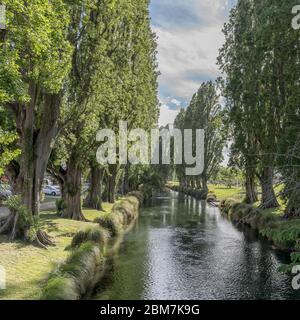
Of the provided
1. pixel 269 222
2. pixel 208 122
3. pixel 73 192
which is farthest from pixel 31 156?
pixel 208 122

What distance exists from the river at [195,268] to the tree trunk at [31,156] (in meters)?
4.62

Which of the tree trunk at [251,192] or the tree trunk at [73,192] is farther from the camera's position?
the tree trunk at [251,192]

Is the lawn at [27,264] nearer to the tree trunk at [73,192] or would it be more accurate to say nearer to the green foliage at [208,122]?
the tree trunk at [73,192]

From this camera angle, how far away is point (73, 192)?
27.9m

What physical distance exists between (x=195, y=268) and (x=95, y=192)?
1936 centimetres

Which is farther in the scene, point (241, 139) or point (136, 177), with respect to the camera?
point (136, 177)

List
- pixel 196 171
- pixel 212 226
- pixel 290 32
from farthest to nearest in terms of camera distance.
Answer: pixel 196 171, pixel 212 226, pixel 290 32

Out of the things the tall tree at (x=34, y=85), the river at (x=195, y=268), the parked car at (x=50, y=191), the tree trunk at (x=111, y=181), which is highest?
the tall tree at (x=34, y=85)

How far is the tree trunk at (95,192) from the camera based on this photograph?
3563 centimetres

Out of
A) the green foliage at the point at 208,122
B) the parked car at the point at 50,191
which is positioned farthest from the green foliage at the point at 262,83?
the green foliage at the point at 208,122

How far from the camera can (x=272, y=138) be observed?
31062mm

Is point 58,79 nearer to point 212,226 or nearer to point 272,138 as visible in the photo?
point 272,138

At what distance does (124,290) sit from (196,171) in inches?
2645
